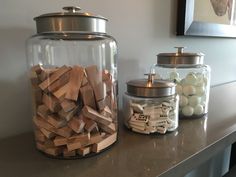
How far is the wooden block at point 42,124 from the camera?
0.45m

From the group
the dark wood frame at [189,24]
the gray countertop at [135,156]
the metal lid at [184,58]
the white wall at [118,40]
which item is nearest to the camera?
the gray countertop at [135,156]

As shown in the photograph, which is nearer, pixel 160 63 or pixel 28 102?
pixel 28 102

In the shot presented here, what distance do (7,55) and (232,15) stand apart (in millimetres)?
1190

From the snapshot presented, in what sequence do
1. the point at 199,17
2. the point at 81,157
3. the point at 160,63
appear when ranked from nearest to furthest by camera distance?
the point at 81,157
the point at 160,63
the point at 199,17

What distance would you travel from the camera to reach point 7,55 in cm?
53

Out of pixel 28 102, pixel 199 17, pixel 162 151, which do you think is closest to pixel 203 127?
pixel 162 151

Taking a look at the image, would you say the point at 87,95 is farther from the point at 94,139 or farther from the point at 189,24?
the point at 189,24

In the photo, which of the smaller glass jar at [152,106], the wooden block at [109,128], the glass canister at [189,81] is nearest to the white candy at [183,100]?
the glass canister at [189,81]

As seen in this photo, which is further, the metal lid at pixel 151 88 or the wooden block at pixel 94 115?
the metal lid at pixel 151 88

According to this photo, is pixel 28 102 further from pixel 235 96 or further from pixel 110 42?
pixel 235 96

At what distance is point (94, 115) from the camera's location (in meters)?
0.45

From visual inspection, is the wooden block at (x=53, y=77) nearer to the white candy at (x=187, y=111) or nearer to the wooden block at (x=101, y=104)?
the wooden block at (x=101, y=104)

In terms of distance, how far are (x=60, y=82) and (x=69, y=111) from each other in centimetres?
6

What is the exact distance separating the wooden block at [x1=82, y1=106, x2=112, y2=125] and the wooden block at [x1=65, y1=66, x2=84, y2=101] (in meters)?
0.03
